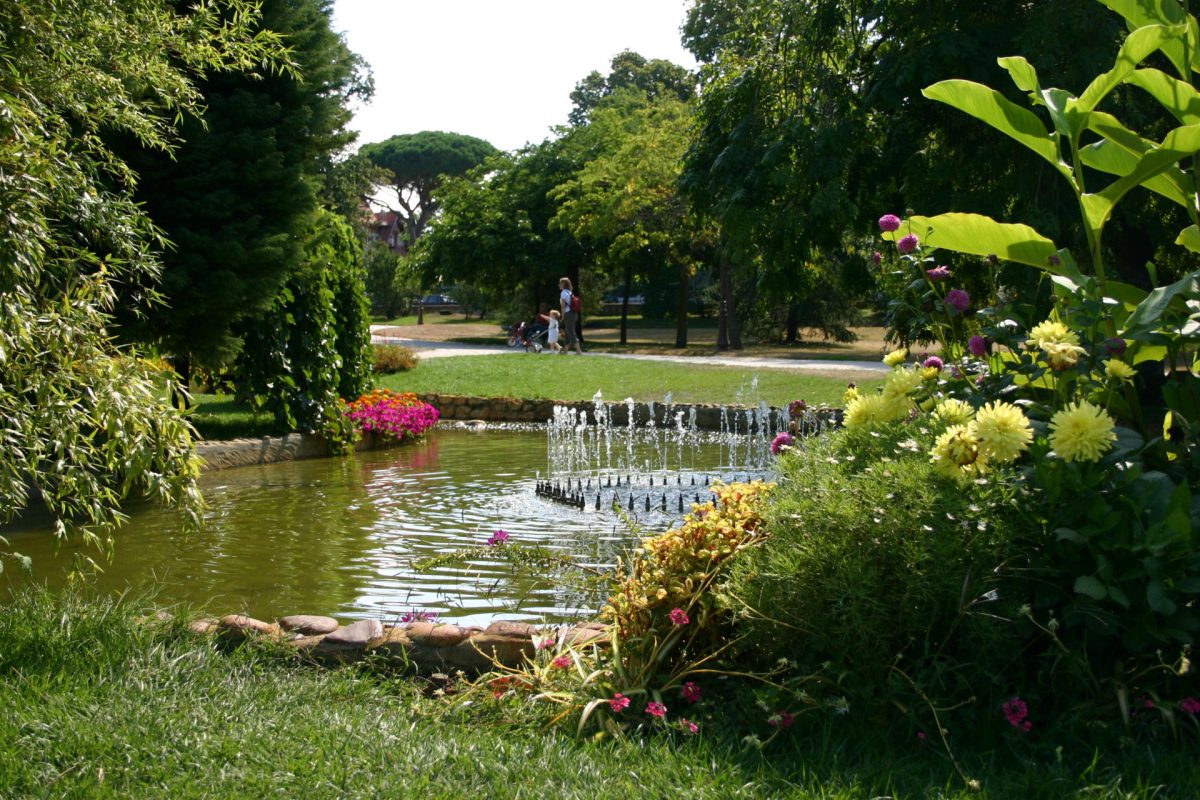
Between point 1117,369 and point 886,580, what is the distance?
112 centimetres

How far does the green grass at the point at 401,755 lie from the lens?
10.3 feet

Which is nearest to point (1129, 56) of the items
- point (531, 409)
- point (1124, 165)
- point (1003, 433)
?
point (1124, 165)

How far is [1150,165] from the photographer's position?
168 inches

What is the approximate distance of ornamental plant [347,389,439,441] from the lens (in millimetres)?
14477

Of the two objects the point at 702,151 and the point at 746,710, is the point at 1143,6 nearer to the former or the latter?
the point at 746,710

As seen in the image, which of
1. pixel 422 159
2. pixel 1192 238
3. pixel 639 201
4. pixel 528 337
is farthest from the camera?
pixel 422 159

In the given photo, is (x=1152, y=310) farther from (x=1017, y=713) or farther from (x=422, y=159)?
(x=422, y=159)

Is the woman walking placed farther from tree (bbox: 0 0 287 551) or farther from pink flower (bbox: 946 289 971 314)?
pink flower (bbox: 946 289 971 314)

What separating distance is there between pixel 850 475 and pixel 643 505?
5.88 meters

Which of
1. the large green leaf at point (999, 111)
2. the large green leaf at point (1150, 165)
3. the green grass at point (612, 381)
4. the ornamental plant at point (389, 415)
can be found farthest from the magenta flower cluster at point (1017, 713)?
the green grass at point (612, 381)

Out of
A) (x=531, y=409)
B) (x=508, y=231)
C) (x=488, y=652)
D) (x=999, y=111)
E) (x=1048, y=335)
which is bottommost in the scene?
(x=531, y=409)

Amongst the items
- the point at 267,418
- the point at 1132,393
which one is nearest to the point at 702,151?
the point at 267,418

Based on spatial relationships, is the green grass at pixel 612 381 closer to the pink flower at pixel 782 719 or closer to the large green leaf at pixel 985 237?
the large green leaf at pixel 985 237

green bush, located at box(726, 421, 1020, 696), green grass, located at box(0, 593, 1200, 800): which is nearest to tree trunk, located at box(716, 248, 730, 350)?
green bush, located at box(726, 421, 1020, 696)
